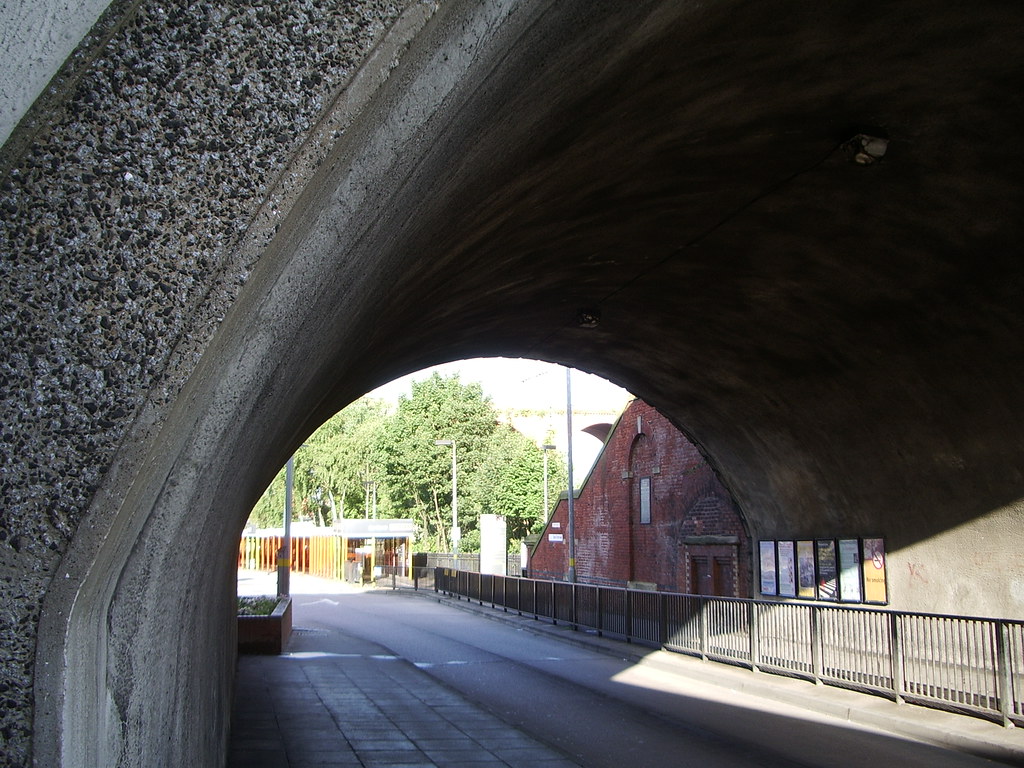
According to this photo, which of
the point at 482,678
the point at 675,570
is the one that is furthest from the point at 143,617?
the point at 675,570

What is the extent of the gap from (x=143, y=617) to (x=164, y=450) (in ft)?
1.29

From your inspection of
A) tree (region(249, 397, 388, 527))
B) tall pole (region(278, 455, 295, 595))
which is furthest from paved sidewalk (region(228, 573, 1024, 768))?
tree (region(249, 397, 388, 527))

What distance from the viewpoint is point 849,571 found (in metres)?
15.3

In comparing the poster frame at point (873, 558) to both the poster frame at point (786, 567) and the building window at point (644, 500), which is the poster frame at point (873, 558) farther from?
the building window at point (644, 500)

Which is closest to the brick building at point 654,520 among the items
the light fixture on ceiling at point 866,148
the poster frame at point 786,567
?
the poster frame at point 786,567

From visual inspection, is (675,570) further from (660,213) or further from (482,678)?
(660,213)

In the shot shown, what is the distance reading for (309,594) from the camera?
1630 inches

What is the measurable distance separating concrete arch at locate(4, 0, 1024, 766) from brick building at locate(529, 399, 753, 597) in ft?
7.20

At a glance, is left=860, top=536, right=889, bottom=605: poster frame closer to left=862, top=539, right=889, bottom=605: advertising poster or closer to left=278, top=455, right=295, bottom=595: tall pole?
left=862, top=539, right=889, bottom=605: advertising poster

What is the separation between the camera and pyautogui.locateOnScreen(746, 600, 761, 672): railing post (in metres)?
14.8

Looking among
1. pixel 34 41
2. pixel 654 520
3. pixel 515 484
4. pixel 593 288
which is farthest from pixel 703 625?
pixel 515 484

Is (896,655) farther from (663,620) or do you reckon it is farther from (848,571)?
(663,620)

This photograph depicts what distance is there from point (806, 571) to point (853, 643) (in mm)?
3708

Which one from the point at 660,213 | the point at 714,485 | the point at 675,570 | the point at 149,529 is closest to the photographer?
the point at 149,529
